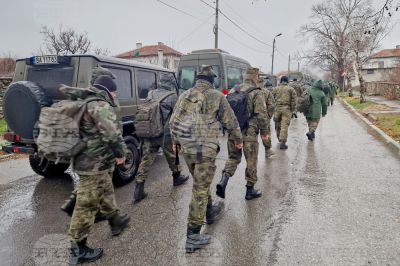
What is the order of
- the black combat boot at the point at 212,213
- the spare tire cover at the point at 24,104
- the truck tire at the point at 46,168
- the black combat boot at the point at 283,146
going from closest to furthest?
1. the black combat boot at the point at 212,213
2. the spare tire cover at the point at 24,104
3. the truck tire at the point at 46,168
4. the black combat boot at the point at 283,146

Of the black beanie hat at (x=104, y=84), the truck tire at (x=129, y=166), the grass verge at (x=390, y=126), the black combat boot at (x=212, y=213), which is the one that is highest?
the black beanie hat at (x=104, y=84)

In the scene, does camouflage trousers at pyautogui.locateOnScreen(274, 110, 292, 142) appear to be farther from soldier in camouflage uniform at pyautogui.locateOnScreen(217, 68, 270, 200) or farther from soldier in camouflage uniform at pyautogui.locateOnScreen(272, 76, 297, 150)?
soldier in camouflage uniform at pyautogui.locateOnScreen(217, 68, 270, 200)

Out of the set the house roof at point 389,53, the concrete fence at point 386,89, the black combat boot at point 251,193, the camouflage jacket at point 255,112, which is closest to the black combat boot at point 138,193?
the black combat boot at point 251,193

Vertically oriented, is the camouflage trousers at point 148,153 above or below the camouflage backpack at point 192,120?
below

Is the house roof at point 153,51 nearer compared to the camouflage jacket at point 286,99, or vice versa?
the camouflage jacket at point 286,99

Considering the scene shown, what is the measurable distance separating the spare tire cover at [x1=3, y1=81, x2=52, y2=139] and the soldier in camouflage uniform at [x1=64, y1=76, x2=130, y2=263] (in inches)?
56.4

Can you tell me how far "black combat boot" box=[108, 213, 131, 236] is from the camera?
3.16 metres

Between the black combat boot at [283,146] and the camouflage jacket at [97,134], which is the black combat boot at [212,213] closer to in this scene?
the camouflage jacket at [97,134]

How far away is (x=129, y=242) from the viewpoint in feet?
10.2

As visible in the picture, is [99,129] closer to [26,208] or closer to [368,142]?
[26,208]

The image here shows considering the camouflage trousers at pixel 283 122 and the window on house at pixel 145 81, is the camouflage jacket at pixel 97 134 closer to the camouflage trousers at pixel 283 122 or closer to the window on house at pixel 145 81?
the window on house at pixel 145 81

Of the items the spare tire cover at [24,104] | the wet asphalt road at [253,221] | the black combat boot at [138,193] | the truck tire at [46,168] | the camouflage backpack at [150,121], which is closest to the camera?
the wet asphalt road at [253,221]

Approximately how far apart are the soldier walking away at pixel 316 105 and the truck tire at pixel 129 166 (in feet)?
17.2

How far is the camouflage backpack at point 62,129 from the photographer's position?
258cm
